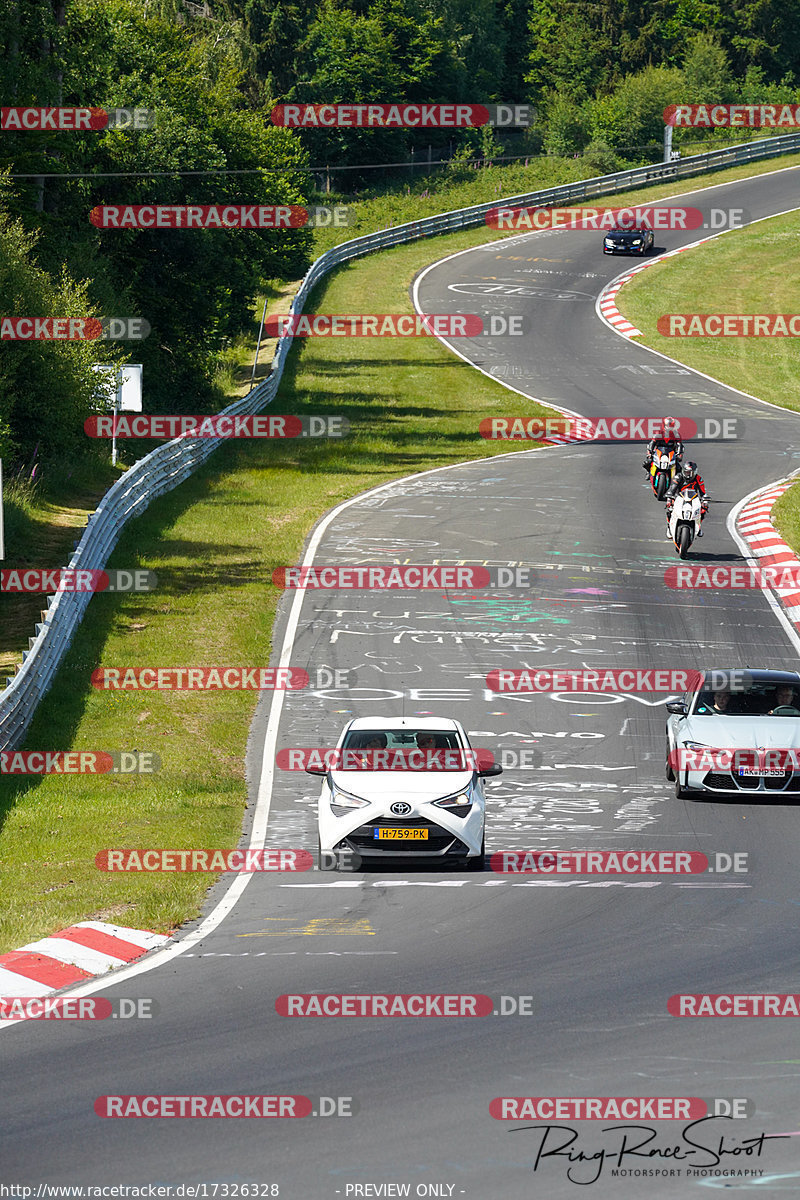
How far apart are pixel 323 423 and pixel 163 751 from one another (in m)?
29.0

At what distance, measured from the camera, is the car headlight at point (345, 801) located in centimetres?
1535

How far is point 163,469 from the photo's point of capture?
37.9 metres

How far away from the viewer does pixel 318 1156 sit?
8375 mm

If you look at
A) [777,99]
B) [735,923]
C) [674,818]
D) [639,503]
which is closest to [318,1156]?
[735,923]

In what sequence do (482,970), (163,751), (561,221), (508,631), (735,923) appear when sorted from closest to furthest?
(482,970), (735,923), (163,751), (508,631), (561,221)

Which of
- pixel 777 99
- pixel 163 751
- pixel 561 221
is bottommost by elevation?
pixel 163 751

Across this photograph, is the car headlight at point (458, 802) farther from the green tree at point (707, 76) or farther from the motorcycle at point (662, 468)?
the green tree at point (707, 76)

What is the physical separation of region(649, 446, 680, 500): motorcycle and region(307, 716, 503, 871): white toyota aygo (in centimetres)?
1997

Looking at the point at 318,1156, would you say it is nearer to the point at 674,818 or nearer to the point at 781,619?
the point at 674,818

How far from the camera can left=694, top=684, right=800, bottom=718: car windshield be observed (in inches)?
737

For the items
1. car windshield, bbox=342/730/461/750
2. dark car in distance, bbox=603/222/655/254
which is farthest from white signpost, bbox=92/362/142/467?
dark car in distance, bbox=603/222/655/254

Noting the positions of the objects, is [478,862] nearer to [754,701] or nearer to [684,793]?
[684,793]

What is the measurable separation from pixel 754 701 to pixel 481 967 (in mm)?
8200

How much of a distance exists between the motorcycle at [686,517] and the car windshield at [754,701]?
39.2 feet
